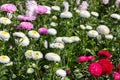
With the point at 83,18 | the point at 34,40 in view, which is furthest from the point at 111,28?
the point at 34,40

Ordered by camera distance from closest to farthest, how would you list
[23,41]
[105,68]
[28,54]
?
[105,68], [28,54], [23,41]

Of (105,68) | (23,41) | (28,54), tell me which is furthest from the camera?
(23,41)

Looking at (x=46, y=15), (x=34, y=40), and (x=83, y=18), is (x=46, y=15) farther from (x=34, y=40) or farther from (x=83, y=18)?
(x=34, y=40)

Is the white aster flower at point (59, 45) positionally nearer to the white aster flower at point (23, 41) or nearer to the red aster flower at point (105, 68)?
the white aster flower at point (23, 41)

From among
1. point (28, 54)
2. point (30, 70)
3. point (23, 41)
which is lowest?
point (30, 70)

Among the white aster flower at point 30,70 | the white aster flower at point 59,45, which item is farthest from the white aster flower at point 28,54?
the white aster flower at point 59,45

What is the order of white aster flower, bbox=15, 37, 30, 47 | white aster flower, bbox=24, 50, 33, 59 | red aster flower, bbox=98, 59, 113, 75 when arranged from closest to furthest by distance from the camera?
red aster flower, bbox=98, 59, 113, 75 → white aster flower, bbox=24, 50, 33, 59 → white aster flower, bbox=15, 37, 30, 47

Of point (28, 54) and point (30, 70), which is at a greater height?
point (28, 54)

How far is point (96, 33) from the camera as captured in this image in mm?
Answer: 4582

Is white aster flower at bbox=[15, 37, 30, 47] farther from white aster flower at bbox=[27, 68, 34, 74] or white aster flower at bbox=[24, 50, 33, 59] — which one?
white aster flower at bbox=[27, 68, 34, 74]

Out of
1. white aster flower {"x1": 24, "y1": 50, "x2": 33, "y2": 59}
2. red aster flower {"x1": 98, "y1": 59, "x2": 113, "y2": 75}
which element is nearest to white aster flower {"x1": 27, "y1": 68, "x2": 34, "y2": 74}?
white aster flower {"x1": 24, "y1": 50, "x2": 33, "y2": 59}

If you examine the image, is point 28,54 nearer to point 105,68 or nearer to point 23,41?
point 23,41

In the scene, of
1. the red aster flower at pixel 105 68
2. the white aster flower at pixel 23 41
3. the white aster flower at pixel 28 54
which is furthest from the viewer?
the white aster flower at pixel 23 41

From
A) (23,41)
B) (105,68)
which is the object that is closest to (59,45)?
(23,41)
